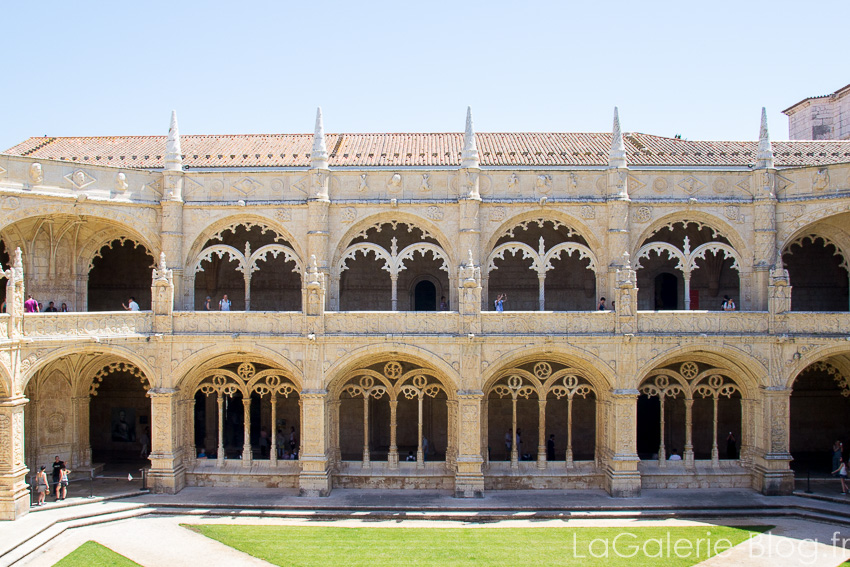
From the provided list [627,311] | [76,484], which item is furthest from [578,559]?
[76,484]

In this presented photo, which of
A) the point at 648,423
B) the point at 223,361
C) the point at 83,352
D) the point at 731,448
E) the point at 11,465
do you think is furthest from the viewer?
the point at 648,423

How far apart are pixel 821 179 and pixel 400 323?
Result: 16043mm

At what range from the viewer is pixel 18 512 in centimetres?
2103

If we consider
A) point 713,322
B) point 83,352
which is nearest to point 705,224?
point 713,322

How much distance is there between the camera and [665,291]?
97.6ft

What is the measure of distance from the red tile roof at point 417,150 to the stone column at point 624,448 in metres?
9.71

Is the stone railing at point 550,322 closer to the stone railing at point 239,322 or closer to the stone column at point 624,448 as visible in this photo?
the stone column at point 624,448

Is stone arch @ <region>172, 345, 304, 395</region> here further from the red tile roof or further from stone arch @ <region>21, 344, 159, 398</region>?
the red tile roof

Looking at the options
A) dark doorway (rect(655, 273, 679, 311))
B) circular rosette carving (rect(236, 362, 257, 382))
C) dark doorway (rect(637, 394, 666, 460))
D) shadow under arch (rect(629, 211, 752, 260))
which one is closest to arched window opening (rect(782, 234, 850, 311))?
dark doorway (rect(655, 273, 679, 311))

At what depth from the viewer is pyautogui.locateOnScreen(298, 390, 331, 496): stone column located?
23984mm

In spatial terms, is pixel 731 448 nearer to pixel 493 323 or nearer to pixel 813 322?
pixel 813 322

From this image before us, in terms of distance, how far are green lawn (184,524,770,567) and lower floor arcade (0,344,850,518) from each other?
317 cm

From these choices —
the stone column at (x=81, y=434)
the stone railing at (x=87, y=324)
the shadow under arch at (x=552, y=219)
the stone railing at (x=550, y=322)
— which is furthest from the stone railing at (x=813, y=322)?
the stone column at (x=81, y=434)

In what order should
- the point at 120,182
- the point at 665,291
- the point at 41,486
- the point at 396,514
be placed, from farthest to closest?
the point at 665,291
the point at 120,182
the point at 396,514
the point at 41,486
